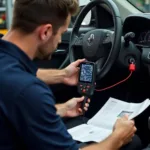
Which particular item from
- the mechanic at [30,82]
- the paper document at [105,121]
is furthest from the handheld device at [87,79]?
the mechanic at [30,82]

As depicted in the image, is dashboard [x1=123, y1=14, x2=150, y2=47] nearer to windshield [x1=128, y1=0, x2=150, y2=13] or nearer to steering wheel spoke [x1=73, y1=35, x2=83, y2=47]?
steering wheel spoke [x1=73, y1=35, x2=83, y2=47]

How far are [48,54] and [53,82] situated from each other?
83cm

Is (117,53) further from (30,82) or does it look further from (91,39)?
(30,82)

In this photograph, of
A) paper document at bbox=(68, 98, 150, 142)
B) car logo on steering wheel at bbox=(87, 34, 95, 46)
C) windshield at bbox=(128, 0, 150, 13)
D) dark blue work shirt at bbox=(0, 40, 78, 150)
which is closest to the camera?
dark blue work shirt at bbox=(0, 40, 78, 150)

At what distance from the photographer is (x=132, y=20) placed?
2275mm

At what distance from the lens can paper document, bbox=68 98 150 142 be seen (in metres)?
1.81

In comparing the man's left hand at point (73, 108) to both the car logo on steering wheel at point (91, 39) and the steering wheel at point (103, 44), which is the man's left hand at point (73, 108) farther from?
the car logo on steering wheel at point (91, 39)

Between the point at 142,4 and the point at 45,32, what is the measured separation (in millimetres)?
1673

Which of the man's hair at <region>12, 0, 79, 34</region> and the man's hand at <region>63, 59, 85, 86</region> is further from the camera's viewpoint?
the man's hand at <region>63, 59, 85, 86</region>

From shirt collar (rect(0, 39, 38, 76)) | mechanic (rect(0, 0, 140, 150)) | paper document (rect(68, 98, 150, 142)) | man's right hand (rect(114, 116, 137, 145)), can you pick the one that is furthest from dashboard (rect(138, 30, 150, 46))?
shirt collar (rect(0, 39, 38, 76))

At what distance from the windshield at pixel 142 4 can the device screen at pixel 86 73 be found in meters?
0.92

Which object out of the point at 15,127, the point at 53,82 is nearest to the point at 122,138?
the point at 15,127

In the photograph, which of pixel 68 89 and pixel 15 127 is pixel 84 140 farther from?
pixel 68 89

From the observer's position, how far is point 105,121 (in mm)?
1938
